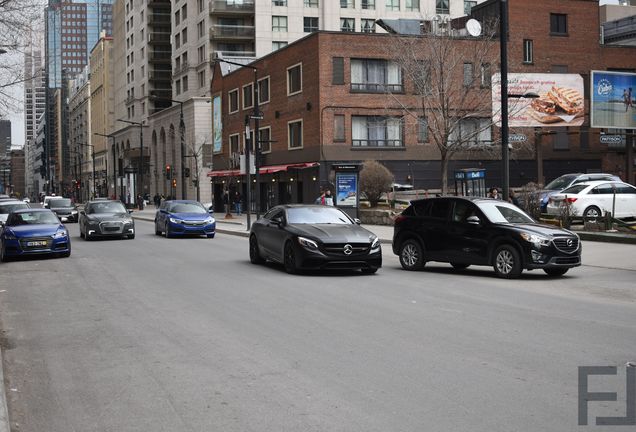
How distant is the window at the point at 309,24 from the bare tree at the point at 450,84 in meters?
29.6

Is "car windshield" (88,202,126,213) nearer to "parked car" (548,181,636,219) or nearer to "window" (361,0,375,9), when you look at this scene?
"parked car" (548,181,636,219)

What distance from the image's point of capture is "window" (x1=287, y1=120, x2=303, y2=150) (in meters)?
50.5

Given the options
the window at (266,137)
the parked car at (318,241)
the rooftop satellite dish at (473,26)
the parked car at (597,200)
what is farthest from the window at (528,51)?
the parked car at (318,241)

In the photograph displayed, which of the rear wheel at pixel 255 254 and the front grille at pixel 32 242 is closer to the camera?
the rear wheel at pixel 255 254

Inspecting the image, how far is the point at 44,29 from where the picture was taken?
18.2 meters

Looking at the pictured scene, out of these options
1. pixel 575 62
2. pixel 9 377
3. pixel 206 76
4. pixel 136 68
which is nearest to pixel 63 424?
pixel 9 377

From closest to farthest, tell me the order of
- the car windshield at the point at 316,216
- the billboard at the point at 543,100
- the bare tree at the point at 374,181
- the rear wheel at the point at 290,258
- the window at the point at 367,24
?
the rear wheel at the point at 290,258
the car windshield at the point at 316,216
the bare tree at the point at 374,181
the billboard at the point at 543,100
the window at the point at 367,24

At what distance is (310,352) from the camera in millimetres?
8133

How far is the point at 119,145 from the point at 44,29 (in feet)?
348

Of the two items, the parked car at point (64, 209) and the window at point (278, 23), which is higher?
the window at point (278, 23)

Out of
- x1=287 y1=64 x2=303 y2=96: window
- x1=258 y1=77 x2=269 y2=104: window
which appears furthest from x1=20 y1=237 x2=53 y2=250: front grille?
x1=258 y1=77 x2=269 y2=104: window

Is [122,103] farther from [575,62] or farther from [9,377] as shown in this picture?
[9,377]

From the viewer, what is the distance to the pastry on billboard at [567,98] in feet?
146

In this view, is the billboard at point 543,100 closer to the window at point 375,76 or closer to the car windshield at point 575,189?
the window at point 375,76
